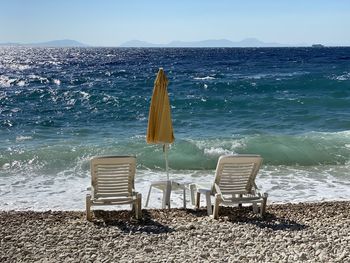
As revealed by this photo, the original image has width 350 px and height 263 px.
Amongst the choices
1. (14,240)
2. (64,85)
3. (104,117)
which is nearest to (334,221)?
(14,240)

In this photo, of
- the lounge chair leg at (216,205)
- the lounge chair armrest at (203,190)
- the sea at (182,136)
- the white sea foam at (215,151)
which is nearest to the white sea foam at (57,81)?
the sea at (182,136)

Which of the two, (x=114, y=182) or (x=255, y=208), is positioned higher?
(x=114, y=182)

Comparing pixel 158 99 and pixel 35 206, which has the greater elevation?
pixel 158 99

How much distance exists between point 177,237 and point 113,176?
1708 millimetres

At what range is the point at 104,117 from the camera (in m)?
22.0

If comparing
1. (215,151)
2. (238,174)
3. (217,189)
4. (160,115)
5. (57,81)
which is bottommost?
(57,81)

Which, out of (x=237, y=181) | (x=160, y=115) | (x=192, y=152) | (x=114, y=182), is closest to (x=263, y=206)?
(x=237, y=181)

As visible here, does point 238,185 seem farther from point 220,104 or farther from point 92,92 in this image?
point 92,92

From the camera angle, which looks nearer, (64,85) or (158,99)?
(158,99)

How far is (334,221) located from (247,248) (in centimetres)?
182

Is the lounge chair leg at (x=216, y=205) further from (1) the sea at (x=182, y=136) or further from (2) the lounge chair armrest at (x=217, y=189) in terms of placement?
(1) the sea at (x=182, y=136)

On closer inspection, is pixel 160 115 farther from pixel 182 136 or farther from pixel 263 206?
pixel 182 136

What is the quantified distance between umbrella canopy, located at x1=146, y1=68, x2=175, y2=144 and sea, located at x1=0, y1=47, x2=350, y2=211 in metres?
1.61

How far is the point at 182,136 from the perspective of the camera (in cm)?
1727
